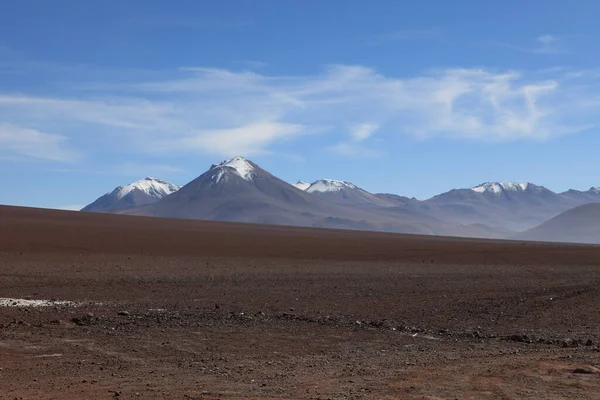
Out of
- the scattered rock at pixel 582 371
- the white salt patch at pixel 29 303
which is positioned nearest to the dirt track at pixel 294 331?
the scattered rock at pixel 582 371

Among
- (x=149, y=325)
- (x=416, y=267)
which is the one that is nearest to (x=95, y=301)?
(x=149, y=325)

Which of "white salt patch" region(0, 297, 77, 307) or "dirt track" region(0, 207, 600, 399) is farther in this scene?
"white salt patch" region(0, 297, 77, 307)

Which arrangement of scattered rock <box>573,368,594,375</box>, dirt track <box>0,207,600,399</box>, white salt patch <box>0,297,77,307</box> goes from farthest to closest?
white salt patch <box>0,297,77,307</box>
scattered rock <box>573,368,594,375</box>
dirt track <box>0,207,600,399</box>

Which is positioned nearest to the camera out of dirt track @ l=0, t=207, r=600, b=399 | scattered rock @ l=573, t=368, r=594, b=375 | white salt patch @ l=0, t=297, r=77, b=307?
dirt track @ l=0, t=207, r=600, b=399

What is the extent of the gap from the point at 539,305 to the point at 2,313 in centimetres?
1257

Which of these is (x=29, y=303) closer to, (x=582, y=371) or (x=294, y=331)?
(x=294, y=331)

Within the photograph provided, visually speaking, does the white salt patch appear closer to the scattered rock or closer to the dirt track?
the dirt track

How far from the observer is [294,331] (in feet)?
52.7

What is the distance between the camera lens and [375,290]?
24250 millimetres

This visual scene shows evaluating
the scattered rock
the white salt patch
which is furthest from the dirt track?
the white salt patch

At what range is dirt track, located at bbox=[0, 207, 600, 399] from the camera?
10.8 metres

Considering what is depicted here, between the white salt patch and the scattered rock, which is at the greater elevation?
the white salt patch

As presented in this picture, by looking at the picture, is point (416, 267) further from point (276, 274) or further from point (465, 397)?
point (465, 397)

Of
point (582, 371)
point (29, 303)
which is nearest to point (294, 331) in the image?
point (582, 371)
